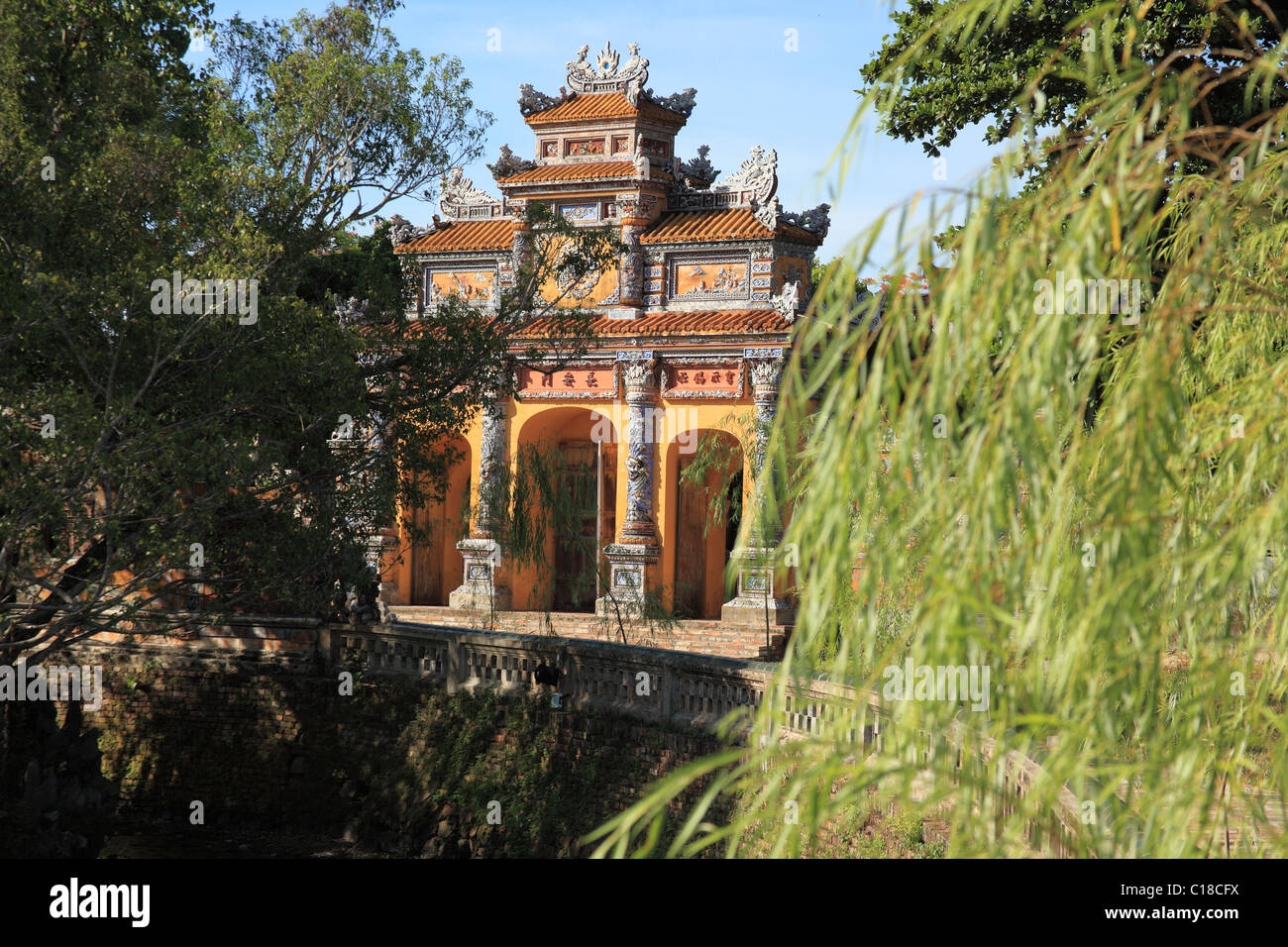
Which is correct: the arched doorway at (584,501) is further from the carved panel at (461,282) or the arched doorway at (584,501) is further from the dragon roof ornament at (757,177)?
the dragon roof ornament at (757,177)

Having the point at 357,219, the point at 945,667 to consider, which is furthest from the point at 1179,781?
the point at 357,219

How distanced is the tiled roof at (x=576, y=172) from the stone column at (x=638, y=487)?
331 centimetres

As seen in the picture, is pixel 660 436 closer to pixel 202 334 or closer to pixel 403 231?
pixel 403 231

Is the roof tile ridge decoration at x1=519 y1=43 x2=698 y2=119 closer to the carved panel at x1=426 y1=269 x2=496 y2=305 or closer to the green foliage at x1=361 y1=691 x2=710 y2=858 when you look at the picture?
the carved panel at x1=426 y1=269 x2=496 y2=305

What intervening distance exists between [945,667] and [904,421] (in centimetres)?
75

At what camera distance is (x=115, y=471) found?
10586 millimetres

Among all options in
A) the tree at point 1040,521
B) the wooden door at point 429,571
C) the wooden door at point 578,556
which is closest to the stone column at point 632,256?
the wooden door at point 578,556

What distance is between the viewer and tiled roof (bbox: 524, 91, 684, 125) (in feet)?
72.6

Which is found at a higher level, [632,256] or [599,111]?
[599,111]

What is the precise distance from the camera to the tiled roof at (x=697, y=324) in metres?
20.6

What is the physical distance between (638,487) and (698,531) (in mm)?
1711

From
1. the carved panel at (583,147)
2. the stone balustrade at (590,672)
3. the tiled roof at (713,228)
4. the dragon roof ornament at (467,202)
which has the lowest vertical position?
the stone balustrade at (590,672)

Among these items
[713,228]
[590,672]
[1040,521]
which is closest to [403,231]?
[713,228]

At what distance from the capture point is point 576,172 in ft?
72.8
